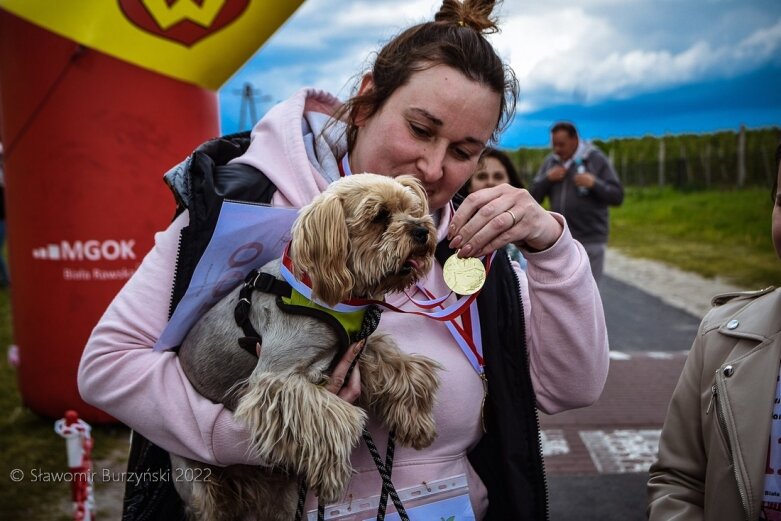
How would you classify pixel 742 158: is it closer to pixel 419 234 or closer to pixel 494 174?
pixel 494 174

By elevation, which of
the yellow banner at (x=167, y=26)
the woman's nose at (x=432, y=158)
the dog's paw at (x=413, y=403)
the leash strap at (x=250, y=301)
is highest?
Result: the yellow banner at (x=167, y=26)

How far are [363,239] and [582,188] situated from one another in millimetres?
6609

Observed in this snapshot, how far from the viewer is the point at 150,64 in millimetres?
4879

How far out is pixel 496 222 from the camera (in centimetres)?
176

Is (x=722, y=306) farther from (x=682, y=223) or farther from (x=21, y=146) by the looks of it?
(x=682, y=223)

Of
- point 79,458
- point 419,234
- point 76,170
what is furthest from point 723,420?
point 76,170

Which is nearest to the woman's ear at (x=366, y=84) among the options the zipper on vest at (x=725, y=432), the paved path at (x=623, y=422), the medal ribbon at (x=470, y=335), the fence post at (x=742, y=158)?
the medal ribbon at (x=470, y=335)

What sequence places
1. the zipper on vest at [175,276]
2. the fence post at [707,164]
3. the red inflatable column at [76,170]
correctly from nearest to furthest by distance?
the zipper on vest at [175,276] < the red inflatable column at [76,170] < the fence post at [707,164]

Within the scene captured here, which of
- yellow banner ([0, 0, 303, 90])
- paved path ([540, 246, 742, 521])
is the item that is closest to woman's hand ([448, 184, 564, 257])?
paved path ([540, 246, 742, 521])

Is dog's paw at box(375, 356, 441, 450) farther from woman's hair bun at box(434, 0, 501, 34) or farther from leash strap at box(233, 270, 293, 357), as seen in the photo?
woman's hair bun at box(434, 0, 501, 34)

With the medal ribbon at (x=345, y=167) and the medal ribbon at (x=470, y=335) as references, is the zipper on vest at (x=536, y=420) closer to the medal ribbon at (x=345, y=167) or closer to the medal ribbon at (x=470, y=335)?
the medal ribbon at (x=470, y=335)

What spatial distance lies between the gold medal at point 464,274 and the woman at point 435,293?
87 millimetres

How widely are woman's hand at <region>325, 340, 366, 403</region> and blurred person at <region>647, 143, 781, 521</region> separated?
0.96 m

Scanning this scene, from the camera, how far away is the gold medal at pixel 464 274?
6.27ft
